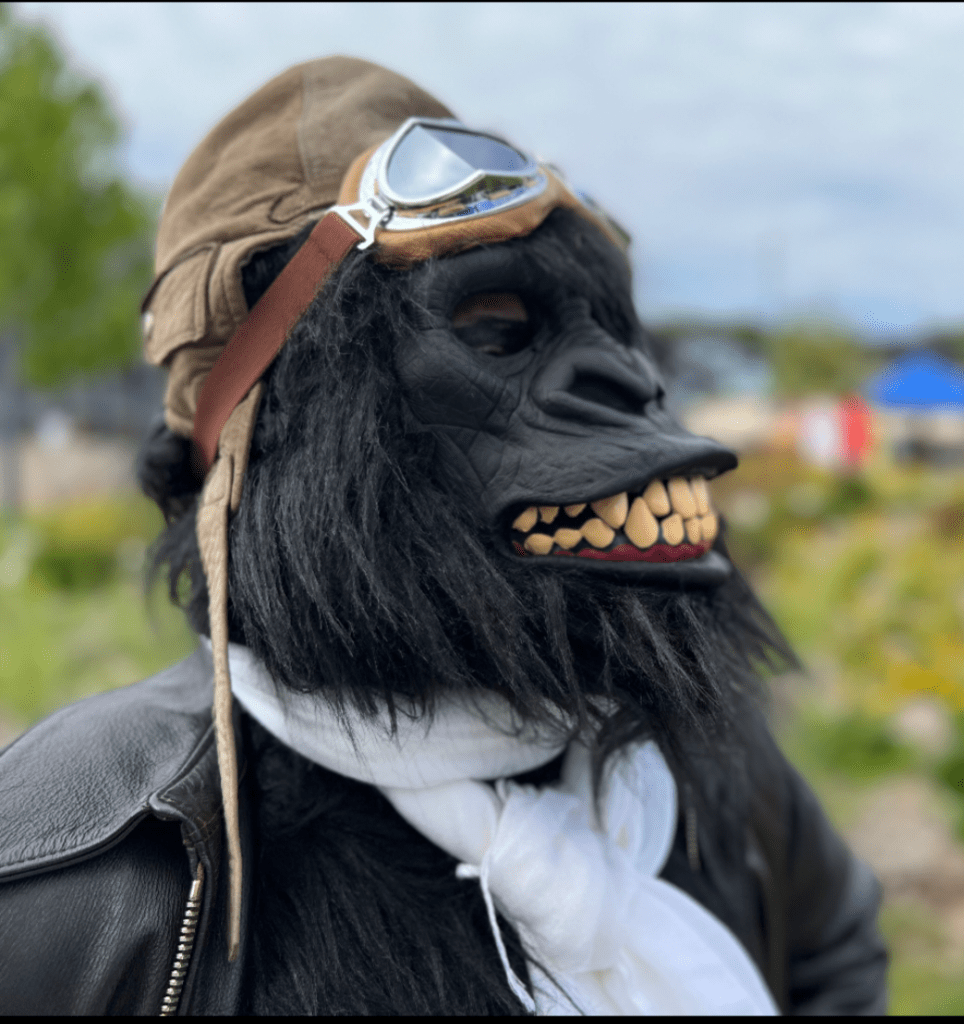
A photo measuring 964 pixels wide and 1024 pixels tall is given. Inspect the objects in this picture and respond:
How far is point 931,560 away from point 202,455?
4859 mm

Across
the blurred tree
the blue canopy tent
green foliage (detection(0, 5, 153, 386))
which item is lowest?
the blurred tree

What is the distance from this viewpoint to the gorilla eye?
1011mm

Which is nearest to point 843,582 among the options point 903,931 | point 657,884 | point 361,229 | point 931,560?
point 931,560

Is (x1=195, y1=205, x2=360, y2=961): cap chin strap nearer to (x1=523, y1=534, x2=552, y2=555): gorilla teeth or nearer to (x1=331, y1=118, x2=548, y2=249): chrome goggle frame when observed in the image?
(x1=331, y1=118, x2=548, y2=249): chrome goggle frame

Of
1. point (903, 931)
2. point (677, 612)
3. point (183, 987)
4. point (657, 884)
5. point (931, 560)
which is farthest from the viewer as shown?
point (931, 560)

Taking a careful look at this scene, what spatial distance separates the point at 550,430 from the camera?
96cm

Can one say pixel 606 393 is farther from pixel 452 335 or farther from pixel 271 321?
pixel 271 321

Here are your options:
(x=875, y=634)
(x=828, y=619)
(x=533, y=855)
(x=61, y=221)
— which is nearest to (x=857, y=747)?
(x=875, y=634)

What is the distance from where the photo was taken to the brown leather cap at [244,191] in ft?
3.43

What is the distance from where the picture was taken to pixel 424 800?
1.01 m

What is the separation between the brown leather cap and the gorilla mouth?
43 centimetres

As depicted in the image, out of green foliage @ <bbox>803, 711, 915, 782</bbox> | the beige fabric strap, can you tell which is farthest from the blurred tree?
the beige fabric strap

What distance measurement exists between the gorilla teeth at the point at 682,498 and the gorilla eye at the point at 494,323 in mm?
239

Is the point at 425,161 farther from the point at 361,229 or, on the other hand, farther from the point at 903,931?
the point at 903,931
